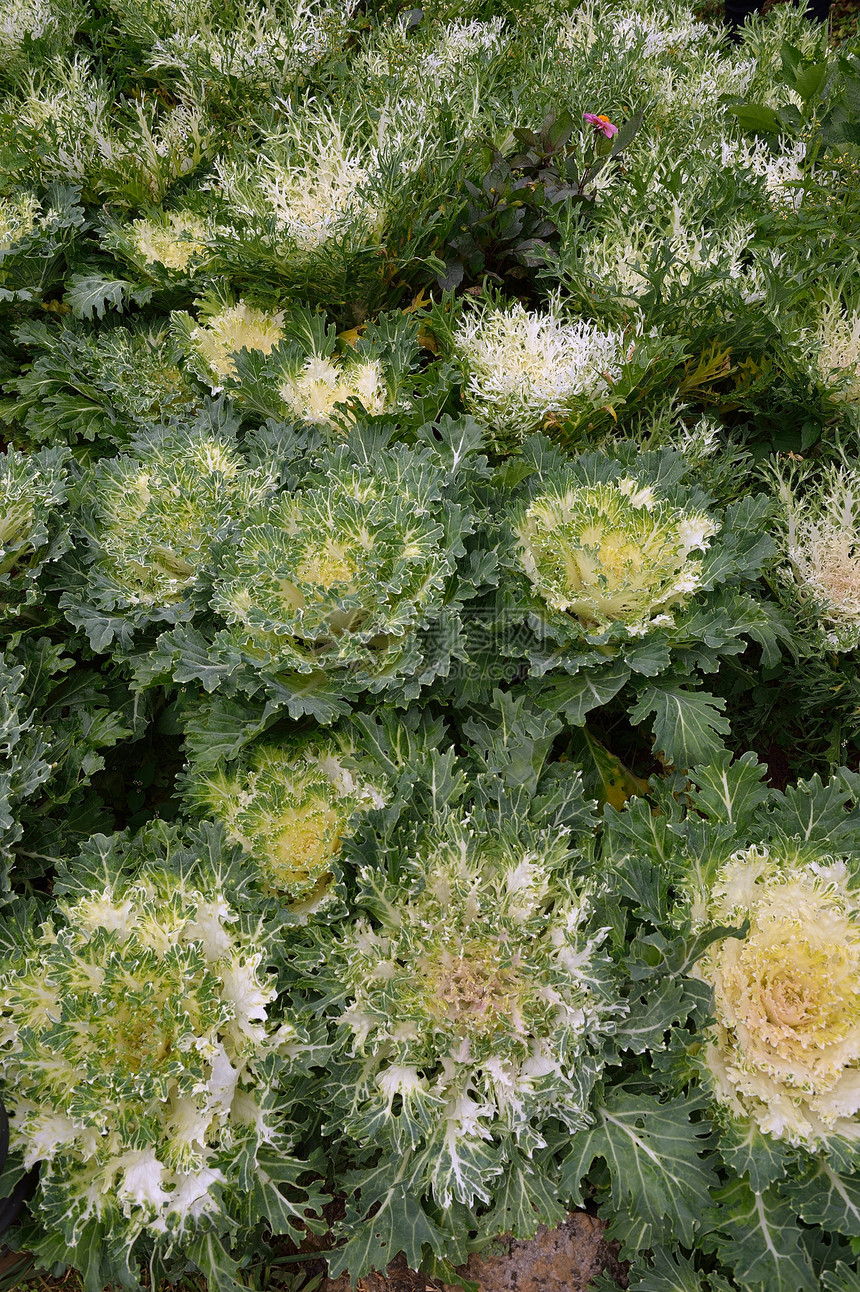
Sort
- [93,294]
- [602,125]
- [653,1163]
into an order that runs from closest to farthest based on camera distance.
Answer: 1. [653,1163]
2. [602,125]
3. [93,294]

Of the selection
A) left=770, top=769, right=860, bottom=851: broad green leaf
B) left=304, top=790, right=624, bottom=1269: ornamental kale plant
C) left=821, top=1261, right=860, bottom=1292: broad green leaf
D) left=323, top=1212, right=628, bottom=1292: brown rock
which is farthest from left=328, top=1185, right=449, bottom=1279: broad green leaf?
left=770, top=769, right=860, bottom=851: broad green leaf

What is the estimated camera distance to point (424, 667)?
2.31m

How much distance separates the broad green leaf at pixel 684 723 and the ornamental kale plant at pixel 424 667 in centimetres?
2

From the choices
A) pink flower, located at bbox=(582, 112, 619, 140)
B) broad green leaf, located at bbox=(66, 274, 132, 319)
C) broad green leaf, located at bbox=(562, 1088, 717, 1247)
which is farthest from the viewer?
broad green leaf, located at bbox=(66, 274, 132, 319)

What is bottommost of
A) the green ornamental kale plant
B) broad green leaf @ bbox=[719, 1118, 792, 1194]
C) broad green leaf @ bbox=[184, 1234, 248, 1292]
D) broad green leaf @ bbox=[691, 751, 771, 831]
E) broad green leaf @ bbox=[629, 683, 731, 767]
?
broad green leaf @ bbox=[184, 1234, 248, 1292]

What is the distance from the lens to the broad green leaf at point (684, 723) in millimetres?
2262

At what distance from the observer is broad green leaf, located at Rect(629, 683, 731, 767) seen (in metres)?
2.26

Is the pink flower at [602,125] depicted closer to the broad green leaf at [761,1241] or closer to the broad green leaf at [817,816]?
the broad green leaf at [817,816]

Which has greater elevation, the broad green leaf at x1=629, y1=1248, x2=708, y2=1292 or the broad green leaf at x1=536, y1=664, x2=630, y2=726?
the broad green leaf at x1=536, y1=664, x2=630, y2=726

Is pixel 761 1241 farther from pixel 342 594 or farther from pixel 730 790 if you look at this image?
pixel 342 594

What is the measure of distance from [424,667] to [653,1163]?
134 centimetres

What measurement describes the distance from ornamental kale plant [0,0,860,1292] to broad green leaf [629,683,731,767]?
0.05 feet

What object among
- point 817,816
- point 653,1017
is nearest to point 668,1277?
point 653,1017

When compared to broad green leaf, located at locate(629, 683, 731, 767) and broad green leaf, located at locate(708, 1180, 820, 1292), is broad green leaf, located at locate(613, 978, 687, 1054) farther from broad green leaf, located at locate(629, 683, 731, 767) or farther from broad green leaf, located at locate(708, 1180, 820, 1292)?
broad green leaf, located at locate(629, 683, 731, 767)
